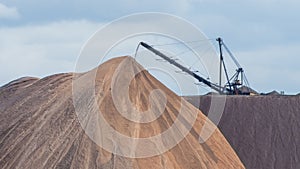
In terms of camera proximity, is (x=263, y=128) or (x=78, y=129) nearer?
(x=78, y=129)

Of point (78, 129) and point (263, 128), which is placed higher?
point (78, 129)

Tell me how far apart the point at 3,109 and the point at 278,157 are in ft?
107

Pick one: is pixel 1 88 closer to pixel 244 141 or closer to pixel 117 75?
pixel 117 75

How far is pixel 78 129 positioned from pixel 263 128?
38.3 m

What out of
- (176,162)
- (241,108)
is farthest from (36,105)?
(241,108)

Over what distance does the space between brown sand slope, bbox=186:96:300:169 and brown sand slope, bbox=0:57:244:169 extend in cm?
2392

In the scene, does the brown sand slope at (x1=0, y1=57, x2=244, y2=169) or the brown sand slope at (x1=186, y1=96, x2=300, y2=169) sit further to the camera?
the brown sand slope at (x1=186, y1=96, x2=300, y2=169)

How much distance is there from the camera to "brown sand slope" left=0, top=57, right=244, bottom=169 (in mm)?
→ 28584

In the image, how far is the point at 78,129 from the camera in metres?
29.6

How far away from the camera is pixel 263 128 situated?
65312 millimetres

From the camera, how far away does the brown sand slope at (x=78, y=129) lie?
28.6m

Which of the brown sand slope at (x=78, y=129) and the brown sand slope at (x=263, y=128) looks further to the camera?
the brown sand slope at (x=263, y=128)

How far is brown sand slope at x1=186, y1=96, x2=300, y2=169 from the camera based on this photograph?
197 feet

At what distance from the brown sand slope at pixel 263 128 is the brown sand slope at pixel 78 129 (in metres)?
23.9
